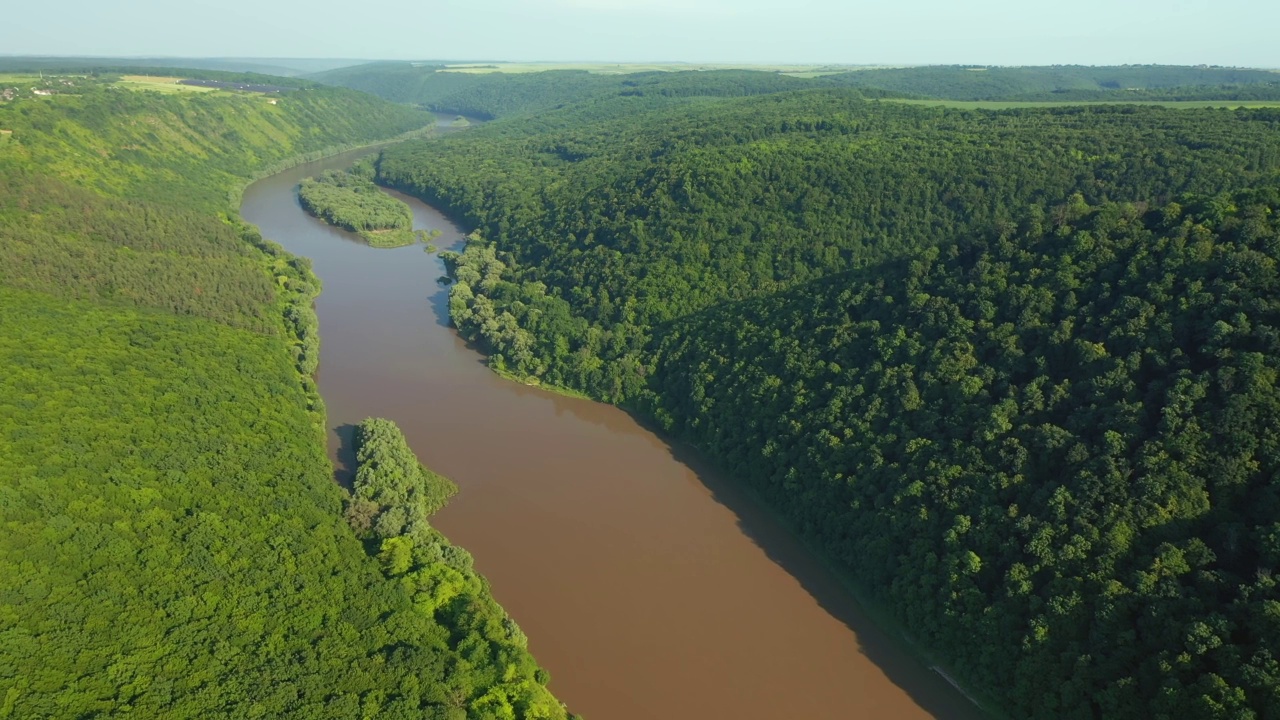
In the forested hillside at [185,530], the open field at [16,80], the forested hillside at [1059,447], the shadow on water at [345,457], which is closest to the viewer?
the forested hillside at [185,530]

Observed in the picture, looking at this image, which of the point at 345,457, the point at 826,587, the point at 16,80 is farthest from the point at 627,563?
the point at 16,80

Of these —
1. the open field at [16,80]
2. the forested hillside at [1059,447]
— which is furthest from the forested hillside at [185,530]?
the open field at [16,80]

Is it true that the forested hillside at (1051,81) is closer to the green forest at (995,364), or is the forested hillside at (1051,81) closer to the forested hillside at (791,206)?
the forested hillside at (791,206)

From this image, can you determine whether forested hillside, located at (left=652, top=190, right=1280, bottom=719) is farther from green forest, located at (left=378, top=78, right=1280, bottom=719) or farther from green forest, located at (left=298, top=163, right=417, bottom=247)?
green forest, located at (left=298, top=163, right=417, bottom=247)

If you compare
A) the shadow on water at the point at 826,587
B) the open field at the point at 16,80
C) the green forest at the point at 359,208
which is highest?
the open field at the point at 16,80

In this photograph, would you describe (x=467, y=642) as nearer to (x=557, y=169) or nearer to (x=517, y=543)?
(x=517, y=543)
